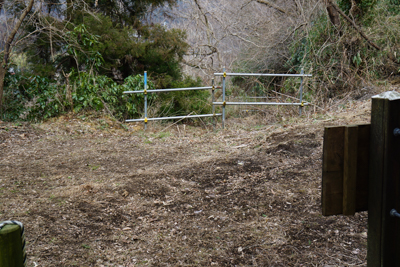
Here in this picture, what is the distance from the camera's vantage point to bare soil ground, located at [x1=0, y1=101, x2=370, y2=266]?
2.58 metres

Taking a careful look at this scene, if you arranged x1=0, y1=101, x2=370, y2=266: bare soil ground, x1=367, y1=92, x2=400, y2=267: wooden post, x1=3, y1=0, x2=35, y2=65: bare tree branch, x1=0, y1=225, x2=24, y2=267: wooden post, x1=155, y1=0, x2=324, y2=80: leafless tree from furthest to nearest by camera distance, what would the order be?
1. x1=155, y1=0, x2=324, y2=80: leafless tree
2. x1=3, y1=0, x2=35, y2=65: bare tree branch
3. x1=0, y1=101, x2=370, y2=266: bare soil ground
4. x1=367, y1=92, x2=400, y2=267: wooden post
5. x1=0, y1=225, x2=24, y2=267: wooden post

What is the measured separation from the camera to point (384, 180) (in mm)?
1235

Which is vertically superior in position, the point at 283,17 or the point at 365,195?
the point at 283,17

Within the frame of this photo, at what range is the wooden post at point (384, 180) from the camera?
1217mm

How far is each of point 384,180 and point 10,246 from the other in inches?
46.6

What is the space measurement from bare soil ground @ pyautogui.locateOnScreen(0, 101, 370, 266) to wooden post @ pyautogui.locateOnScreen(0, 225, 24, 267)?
1539 mm

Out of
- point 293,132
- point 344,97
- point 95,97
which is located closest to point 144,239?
point 293,132

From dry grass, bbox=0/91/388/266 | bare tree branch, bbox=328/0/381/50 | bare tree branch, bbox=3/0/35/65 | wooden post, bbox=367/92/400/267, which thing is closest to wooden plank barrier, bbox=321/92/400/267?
wooden post, bbox=367/92/400/267

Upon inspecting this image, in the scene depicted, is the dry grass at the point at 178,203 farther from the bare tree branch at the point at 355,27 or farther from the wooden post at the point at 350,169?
the bare tree branch at the point at 355,27

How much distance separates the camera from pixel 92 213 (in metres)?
3.21

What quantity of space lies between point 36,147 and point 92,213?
9.84 feet

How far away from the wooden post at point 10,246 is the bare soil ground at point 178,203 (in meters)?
1.54

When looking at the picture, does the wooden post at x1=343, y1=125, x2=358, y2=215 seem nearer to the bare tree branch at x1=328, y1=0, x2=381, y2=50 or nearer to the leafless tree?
the bare tree branch at x1=328, y1=0, x2=381, y2=50

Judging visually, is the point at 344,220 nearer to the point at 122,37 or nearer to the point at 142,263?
the point at 142,263
